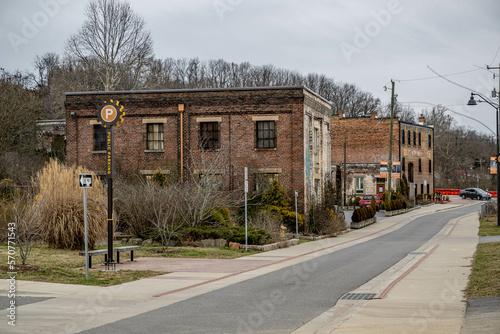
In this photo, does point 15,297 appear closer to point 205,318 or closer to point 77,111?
point 205,318

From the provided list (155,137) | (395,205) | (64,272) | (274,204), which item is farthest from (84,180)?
(395,205)

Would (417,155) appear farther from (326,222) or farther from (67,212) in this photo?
(67,212)

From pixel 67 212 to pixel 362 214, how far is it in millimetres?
25989

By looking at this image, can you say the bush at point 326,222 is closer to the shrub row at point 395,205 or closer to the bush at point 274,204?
the bush at point 274,204

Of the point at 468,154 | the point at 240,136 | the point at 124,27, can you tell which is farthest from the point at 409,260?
the point at 468,154

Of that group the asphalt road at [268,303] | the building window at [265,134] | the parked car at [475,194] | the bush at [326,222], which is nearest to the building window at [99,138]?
the building window at [265,134]

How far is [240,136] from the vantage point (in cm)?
3519

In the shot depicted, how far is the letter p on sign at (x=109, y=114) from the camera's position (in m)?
17.1

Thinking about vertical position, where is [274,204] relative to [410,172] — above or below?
below

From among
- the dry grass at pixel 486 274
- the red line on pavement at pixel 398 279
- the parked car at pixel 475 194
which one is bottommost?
the red line on pavement at pixel 398 279

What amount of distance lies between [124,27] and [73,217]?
121 ft

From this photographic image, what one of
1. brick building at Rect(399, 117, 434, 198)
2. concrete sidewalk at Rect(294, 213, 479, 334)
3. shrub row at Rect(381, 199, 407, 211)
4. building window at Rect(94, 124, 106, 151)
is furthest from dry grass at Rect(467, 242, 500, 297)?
brick building at Rect(399, 117, 434, 198)

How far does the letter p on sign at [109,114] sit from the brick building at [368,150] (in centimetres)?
4916

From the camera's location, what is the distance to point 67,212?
2003 cm
